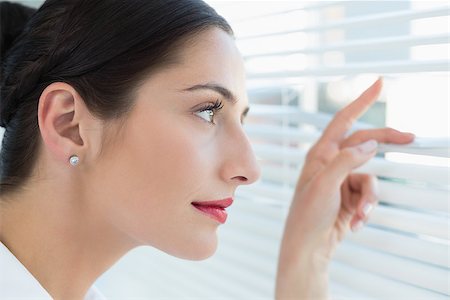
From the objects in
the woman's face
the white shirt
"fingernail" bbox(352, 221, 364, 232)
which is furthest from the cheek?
"fingernail" bbox(352, 221, 364, 232)

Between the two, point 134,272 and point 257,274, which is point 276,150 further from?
point 134,272

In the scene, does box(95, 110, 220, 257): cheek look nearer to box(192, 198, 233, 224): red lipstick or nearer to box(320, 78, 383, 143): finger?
box(192, 198, 233, 224): red lipstick

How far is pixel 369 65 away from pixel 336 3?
14 centimetres

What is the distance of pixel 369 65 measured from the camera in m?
1.04

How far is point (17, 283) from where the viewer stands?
3.08ft

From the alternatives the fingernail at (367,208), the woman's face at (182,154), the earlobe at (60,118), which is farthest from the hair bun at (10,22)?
the fingernail at (367,208)

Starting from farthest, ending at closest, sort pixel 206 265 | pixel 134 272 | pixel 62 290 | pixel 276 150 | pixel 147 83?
pixel 134 272 < pixel 206 265 < pixel 276 150 < pixel 62 290 < pixel 147 83

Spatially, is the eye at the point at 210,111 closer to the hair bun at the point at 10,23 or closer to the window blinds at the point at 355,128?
the window blinds at the point at 355,128

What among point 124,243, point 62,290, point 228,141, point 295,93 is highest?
point 295,93

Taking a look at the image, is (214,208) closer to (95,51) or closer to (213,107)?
(213,107)

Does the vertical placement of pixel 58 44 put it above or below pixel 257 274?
above

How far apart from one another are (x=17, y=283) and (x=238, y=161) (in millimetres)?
419

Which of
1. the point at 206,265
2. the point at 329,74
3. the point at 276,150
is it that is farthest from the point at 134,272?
the point at 329,74

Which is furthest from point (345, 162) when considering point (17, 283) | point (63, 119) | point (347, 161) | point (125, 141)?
point (17, 283)
